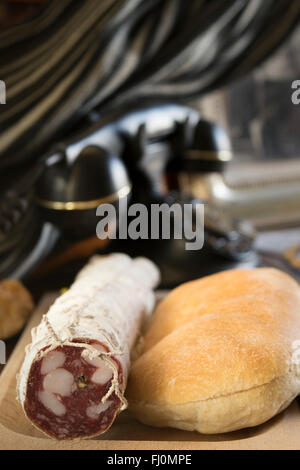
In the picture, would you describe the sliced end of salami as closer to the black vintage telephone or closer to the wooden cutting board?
the wooden cutting board

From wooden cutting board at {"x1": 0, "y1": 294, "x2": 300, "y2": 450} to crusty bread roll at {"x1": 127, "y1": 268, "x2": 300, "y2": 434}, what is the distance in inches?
0.5

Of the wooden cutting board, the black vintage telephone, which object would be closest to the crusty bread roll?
the wooden cutting board

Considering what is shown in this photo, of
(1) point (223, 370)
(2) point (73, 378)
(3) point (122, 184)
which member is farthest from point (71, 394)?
(3) point (122, 184)

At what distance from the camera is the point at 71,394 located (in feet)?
2.15

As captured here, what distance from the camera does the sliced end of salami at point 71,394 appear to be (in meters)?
0.65

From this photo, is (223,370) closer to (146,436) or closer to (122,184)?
(146,436)

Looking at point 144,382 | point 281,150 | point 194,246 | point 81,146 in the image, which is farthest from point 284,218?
point 144,382

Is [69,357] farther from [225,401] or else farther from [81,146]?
[81,146]

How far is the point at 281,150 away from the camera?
1.70m

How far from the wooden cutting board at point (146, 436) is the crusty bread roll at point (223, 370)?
1 centimetres

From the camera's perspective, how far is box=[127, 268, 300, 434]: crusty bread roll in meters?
0.68

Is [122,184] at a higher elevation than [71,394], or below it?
higher

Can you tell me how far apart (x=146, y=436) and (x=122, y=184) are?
1.56 ft
